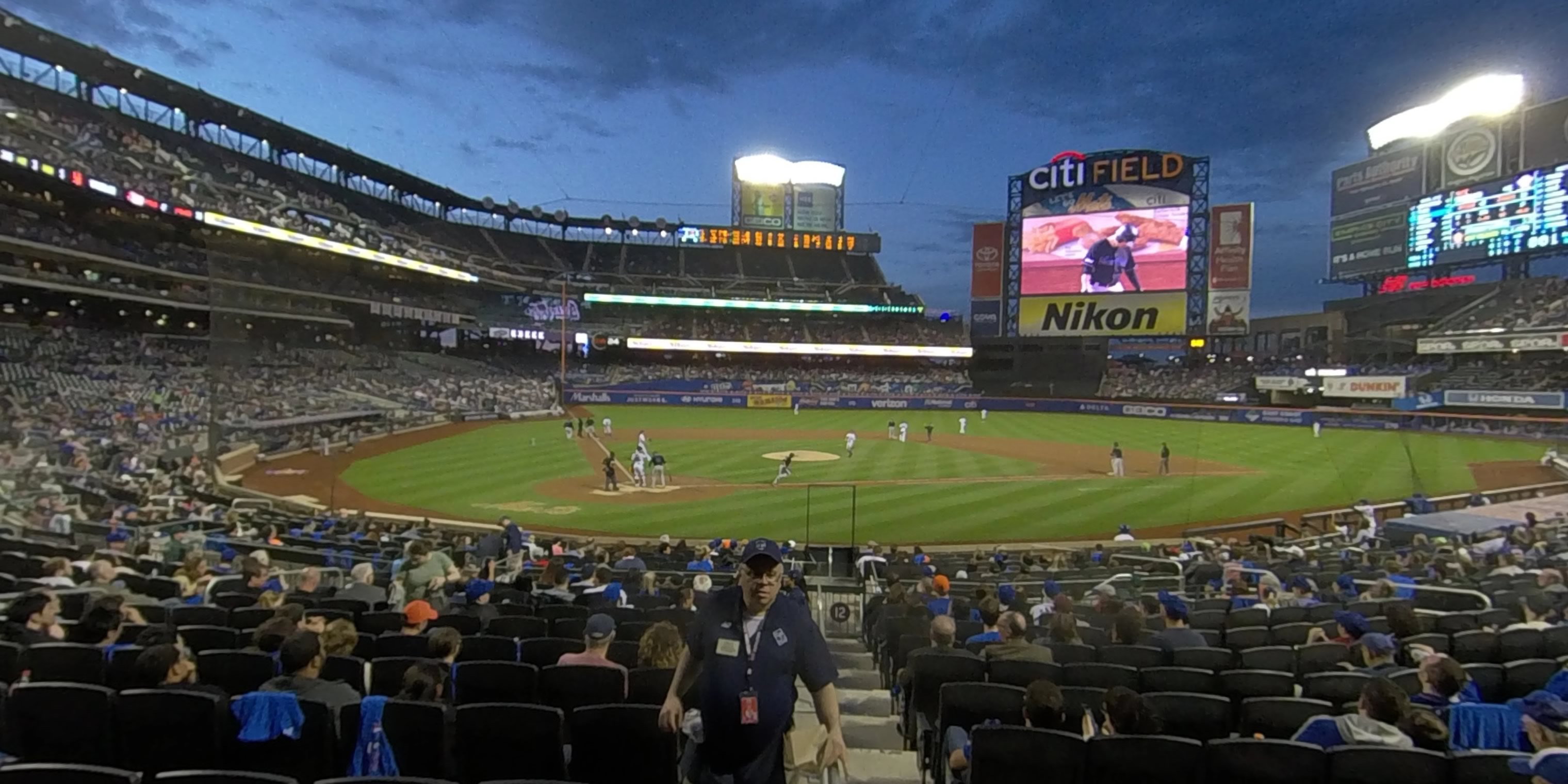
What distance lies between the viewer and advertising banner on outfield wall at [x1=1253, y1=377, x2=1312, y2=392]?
201 ft

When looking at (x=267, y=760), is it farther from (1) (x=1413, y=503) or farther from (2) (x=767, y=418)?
(2) (x=767, y=418)

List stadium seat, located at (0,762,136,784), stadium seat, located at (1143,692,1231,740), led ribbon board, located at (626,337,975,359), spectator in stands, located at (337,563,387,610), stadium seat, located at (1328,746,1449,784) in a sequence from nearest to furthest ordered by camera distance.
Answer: stadium seat, located at (0,762,136,784) < stadium seat, located at (1328,746,1449,784) < stadium seat, located at (1143,692,1231,740) < spectator in stands, located at (337,563,387,610) < led ribbon board, located at (626,337,975,359)

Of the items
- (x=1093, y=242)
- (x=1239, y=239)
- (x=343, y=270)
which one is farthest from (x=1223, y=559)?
(x=343, y=270)

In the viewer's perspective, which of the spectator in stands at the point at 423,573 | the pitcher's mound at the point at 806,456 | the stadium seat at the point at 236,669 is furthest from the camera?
the pitcher's mound at the point at 806,456

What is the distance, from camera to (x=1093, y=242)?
2429 inches

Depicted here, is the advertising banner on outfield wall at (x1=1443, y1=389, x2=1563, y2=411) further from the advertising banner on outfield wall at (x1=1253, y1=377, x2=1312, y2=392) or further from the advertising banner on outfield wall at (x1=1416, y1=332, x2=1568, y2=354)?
the advertising banner on outfield wall at (x1=1253, y1=377, x2=1312, y2=392)

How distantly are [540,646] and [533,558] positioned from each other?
10.2 metres

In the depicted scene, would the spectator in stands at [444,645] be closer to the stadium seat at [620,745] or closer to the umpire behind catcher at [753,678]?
the stadium seat at [620,745]

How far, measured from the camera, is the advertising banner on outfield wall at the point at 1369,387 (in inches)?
2188

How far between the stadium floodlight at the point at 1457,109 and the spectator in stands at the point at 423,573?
7518 centimetres

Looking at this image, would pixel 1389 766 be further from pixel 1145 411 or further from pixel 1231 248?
pixel 1231 248

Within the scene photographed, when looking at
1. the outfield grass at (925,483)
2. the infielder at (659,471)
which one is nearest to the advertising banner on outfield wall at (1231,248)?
the outfield grass at (925,483)

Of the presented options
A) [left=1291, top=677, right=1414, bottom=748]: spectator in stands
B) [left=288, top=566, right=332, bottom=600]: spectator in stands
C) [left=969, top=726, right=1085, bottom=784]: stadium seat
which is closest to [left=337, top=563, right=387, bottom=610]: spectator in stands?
[left=288, top=566, right=332, bottom=600]: spectator in stands

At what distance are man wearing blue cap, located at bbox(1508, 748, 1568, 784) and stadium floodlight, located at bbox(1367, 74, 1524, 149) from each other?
243 ft
